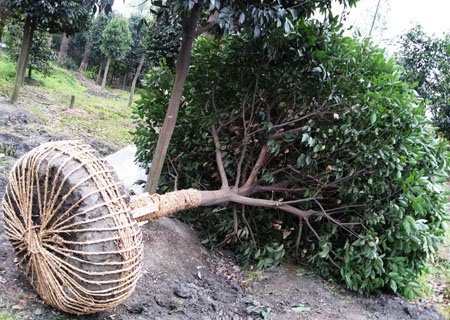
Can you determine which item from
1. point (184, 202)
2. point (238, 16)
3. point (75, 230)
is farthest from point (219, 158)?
point (75, 230)

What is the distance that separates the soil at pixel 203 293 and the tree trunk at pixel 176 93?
637mm

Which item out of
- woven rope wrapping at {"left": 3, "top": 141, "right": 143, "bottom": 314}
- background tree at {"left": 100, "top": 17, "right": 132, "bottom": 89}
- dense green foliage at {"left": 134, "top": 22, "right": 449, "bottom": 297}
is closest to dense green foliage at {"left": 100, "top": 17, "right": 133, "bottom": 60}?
background tree at {"left": 100, "top": 17, "right": 132, "bottom": 89}

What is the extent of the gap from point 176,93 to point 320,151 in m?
1.54

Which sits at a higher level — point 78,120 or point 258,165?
point 258,165

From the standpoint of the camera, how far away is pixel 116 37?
19688 mm

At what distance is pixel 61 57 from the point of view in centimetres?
2408

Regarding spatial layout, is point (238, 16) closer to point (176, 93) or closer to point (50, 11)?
point (176, 93)

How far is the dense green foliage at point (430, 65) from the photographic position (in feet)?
23.6

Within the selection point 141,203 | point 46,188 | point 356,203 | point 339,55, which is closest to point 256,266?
point 356,203

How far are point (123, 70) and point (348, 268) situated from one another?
28566 millimetres

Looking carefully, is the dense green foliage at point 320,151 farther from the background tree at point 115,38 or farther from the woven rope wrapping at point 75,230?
the background tree at point 115,38

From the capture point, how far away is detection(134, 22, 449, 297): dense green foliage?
332cm

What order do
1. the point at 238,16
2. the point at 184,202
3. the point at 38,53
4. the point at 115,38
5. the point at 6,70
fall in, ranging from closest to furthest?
1. the point at 238,16
2. the point at 184,202
3. the point at 38,53
4. the point at 6,70
5. the point at 115,38

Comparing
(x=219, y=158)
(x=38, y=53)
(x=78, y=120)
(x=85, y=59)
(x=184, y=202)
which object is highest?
(x=85, y=59)
